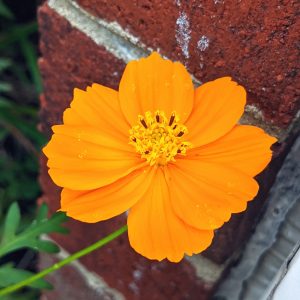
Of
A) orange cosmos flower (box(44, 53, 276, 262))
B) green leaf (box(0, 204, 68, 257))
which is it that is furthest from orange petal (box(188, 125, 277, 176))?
green leaf (box(0, 204, 68, 257))

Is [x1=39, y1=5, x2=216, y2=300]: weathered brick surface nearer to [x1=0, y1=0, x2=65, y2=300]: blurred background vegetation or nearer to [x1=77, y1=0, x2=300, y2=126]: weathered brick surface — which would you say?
[x1=77, y1=0, x2=300, y2=126]: weathered brick surface

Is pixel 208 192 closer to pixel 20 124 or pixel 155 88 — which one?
pixel 155 88

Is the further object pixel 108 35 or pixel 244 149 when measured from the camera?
pixel 108 35

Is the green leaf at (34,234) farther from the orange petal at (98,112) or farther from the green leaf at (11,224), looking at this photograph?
the orange petal at (98,112)

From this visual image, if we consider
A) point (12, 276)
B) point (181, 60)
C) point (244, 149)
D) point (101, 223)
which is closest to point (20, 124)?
point (101, 223)

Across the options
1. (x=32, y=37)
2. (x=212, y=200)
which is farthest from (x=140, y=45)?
(x=32, y=37)

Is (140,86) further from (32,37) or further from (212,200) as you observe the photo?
(32,37)
